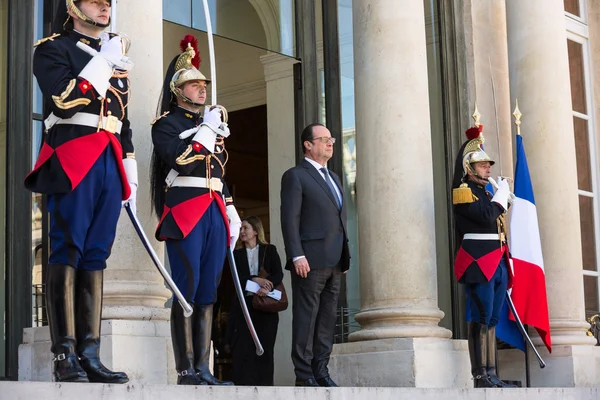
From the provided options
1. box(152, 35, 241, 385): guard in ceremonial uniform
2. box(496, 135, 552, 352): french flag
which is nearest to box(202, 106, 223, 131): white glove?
box(152, 35, 241, 385): guard in ceremonial uniform

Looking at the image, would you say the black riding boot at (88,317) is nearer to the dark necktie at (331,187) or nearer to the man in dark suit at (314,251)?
the man in dark suit at (314,251)

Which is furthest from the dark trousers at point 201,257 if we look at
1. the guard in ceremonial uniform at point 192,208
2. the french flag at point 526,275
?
the french flag at point 526,275

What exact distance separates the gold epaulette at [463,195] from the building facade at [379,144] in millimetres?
318

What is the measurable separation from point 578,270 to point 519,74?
6.06 feet

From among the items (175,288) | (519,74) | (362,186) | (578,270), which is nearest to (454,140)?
(519,74)

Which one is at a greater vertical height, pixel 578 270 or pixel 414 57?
pixel 414 57

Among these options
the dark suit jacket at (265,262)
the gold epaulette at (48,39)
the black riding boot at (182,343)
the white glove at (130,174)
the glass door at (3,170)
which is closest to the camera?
the gold epaulette at (48,39)

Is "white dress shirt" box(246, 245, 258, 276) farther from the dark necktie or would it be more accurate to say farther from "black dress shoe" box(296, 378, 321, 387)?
"black dress shoe" box(296, 378, 321, 387)

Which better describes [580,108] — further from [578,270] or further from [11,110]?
[11,110]

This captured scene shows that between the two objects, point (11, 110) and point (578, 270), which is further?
point (578, 270)

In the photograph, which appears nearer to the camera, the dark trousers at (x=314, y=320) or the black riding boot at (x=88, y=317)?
the black riding boot at (x=88, y=317)

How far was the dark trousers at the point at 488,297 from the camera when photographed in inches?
323

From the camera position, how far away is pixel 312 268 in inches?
286

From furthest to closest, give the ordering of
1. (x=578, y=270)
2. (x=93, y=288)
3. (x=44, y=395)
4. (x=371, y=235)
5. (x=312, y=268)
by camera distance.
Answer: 1. (x=578, y=270)
2. (x=371, y=235)
3. (x=312, y=268)
4. (x=93, y=288)
5. (x=44, y=395)
